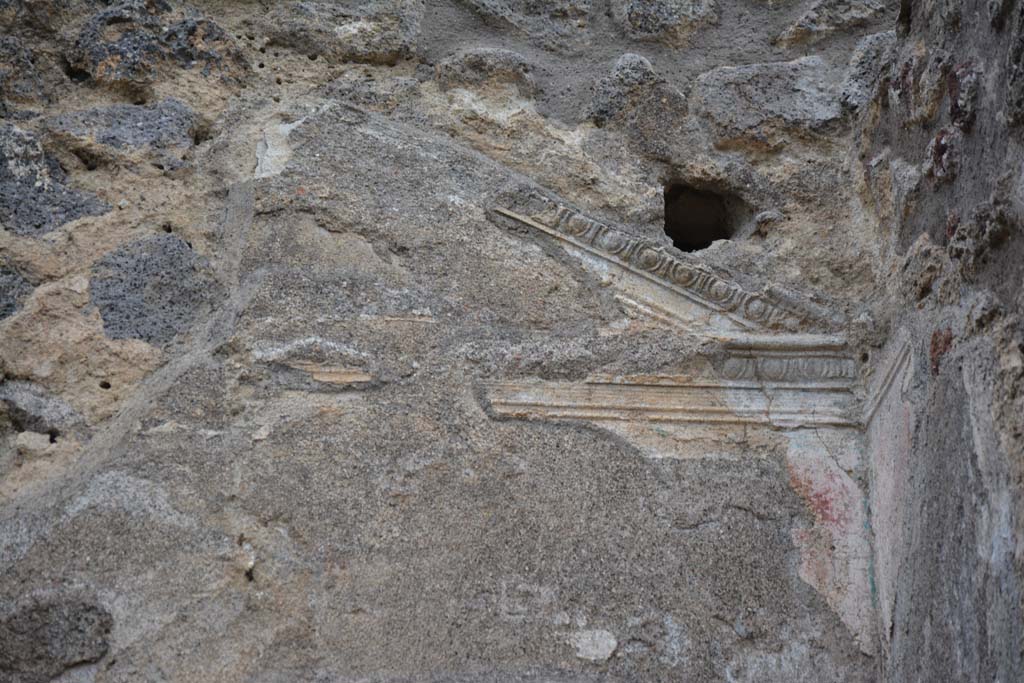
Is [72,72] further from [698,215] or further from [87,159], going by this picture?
[698,215]

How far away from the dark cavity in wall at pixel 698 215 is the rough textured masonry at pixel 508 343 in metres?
0.01

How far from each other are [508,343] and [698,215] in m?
0.73

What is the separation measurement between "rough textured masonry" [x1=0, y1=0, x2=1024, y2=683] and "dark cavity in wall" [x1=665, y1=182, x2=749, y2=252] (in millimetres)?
10

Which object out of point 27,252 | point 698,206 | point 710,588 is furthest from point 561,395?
Result: point 27,252

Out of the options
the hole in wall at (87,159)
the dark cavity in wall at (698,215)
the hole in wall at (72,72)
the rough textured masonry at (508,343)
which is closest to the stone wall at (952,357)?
the rough textured masonry at (508,343)

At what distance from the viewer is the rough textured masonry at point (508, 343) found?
2.10m

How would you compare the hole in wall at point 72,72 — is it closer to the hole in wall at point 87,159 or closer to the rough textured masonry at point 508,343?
the rough textured masonry at point 508,343

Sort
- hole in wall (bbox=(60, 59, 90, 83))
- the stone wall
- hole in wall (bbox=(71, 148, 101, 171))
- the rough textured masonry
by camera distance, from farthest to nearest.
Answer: hole in wall (bbox=(60, 59, 90, 83)) → hole in wall (bbox=(71, 148, 101, 171)) → the rough textured masonry → the stone wall

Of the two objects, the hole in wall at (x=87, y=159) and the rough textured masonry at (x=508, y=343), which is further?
the hole in wall at (x=87, y=159)

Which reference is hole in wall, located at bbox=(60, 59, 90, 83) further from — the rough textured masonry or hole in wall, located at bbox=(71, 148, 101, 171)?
hole in wall, located at bbox=(71, 148, 101, 171)

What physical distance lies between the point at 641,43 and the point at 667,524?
4.53 feet

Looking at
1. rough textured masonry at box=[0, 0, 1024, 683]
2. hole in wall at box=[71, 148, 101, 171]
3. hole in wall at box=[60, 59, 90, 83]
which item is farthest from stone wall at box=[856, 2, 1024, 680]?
hole in wall at box=[60, 59, 90, 83]

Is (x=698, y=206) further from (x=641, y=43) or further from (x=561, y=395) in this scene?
(x=561, y=395)

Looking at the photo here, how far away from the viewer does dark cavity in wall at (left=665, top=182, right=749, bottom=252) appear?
295cm
